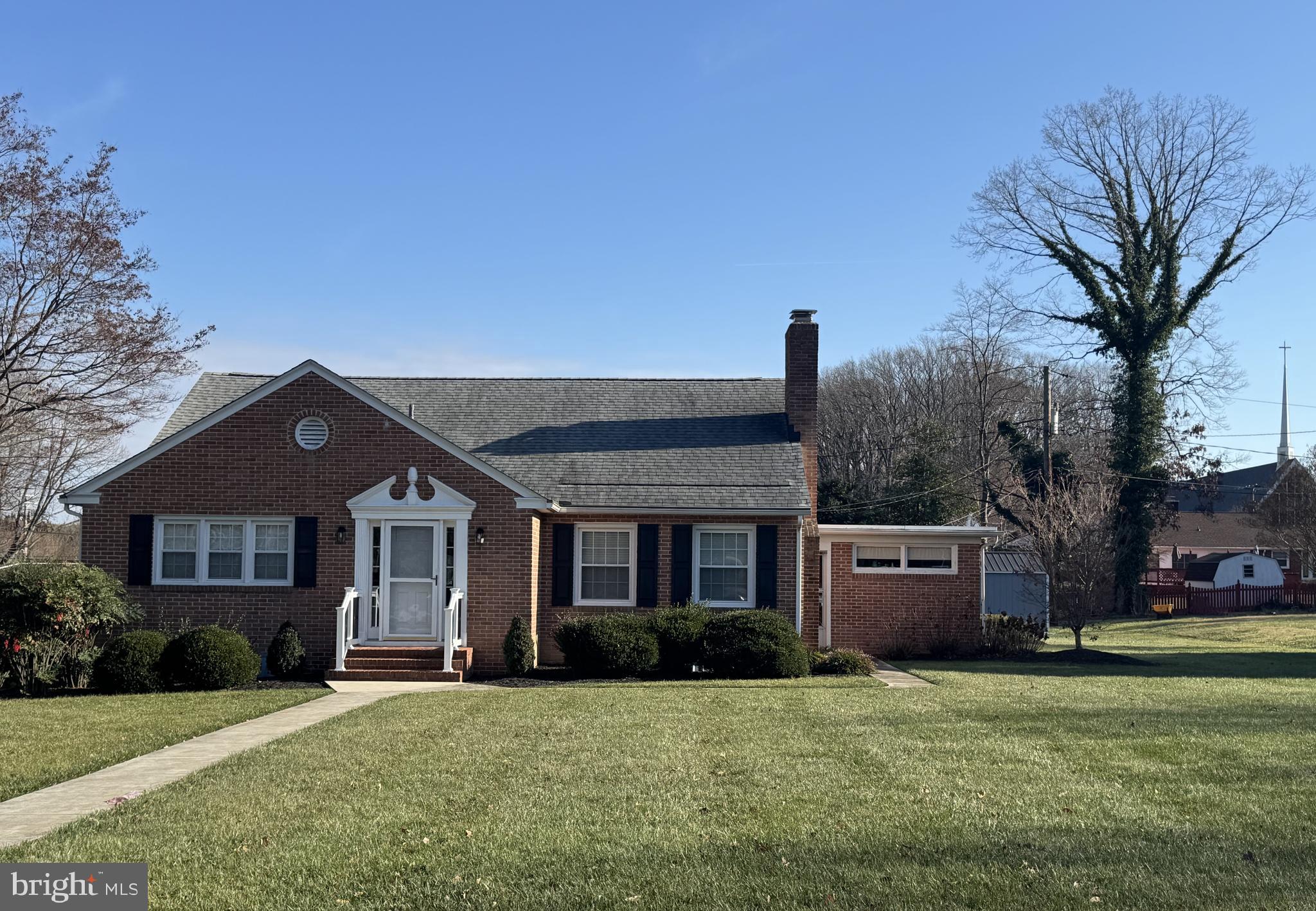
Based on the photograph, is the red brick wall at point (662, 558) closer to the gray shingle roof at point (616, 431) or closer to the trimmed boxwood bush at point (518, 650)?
the gray shingle roof at point (616, 431)

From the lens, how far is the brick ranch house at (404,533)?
19.6 meters

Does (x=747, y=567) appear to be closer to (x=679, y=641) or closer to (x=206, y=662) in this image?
(x=679, y=641)

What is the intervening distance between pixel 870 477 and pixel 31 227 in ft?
120

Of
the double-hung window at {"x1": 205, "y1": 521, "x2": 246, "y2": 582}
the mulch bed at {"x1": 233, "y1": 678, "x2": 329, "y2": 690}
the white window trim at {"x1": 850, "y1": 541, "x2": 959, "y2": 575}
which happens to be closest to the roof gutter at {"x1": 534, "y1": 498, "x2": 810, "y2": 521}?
the white window trim at {"x1": 850, "y1": 541, "x2": 959, "y2": 575}

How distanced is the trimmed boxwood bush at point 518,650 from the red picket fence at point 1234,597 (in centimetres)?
3271

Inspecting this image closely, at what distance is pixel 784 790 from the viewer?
8.77 m

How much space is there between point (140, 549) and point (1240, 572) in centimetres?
5344

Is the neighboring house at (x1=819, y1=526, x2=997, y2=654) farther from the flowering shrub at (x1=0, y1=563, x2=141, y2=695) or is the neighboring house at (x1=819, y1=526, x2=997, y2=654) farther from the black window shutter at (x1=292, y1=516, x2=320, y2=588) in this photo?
the flowering shrub at (x1=0, y1=563, x2=141, y2=695)

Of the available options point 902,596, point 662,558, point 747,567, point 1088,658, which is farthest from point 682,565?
point 1088,658

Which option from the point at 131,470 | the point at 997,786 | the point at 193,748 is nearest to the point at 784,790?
the point at 997,786

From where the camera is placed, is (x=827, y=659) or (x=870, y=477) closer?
(x=827, y=659)

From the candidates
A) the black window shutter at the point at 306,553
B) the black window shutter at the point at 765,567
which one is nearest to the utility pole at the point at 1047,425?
the black window shutter at the point at 765,567

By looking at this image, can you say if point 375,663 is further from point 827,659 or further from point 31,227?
point 31,227

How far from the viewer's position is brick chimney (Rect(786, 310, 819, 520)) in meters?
23.3
